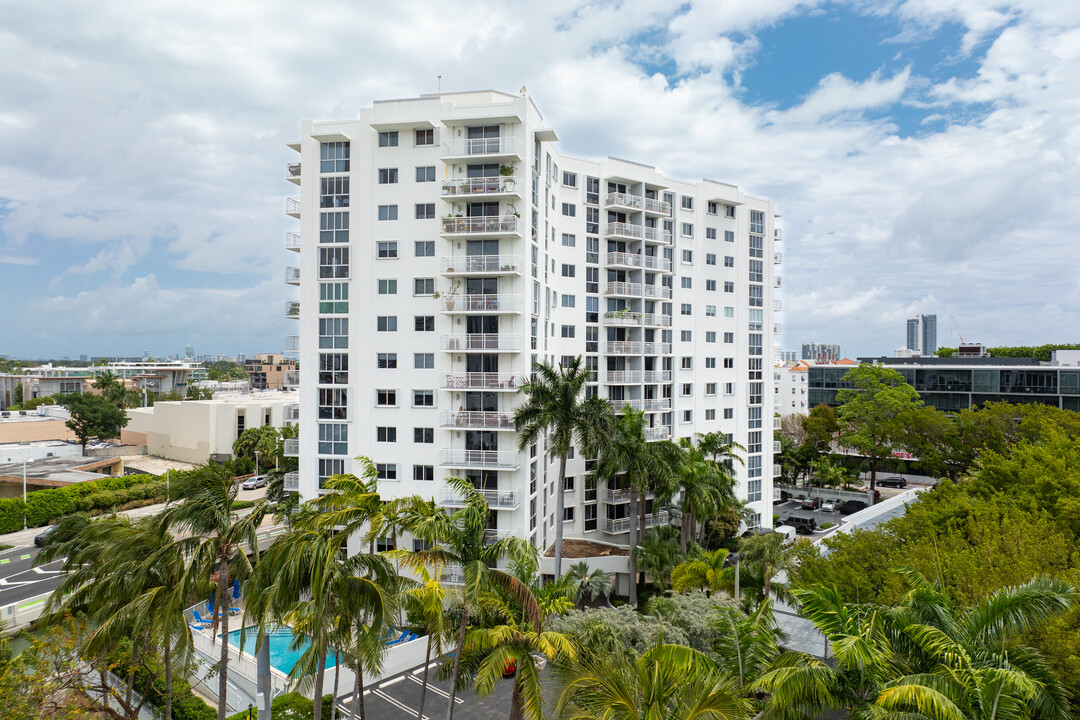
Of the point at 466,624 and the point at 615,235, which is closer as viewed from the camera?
the point at 466,624

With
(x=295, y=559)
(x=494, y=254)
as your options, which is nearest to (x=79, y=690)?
(x=295, y=559)

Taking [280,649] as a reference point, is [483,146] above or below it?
above

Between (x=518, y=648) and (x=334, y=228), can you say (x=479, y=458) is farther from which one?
(x=518, y=648)

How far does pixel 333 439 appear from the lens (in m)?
37.6

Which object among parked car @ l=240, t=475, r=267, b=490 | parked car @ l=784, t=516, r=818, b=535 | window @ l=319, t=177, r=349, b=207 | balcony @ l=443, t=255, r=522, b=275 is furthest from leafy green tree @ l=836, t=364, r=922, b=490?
parked car @ l=240, t=475, r=267, b=490

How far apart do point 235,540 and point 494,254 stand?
23.0m

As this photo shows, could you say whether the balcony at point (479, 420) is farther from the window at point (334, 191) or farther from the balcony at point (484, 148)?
the balcony at point (484, 148)

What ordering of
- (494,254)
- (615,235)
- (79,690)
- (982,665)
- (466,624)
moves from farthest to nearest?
(615,235), (494,254), (466,624), (79,690), (982,665)

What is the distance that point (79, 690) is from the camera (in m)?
16.7

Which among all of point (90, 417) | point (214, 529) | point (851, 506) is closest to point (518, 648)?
point (214, 529)

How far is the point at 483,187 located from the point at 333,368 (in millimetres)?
14438

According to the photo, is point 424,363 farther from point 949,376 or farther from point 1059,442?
point 949,376

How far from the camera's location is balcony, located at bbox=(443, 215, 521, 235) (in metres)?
35.9

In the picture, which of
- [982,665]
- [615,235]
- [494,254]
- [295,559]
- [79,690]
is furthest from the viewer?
[615,235]
